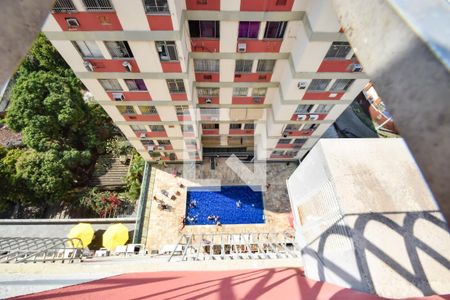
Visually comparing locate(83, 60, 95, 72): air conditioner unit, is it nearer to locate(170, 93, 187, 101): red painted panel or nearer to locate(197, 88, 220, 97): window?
locate(170, 93, 187, 101): red painted panel

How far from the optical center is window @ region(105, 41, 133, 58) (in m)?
11.4

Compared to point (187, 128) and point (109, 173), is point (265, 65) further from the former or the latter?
point (109, 173)

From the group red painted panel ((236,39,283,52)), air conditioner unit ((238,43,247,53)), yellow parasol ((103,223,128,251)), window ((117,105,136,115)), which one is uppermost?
red painted panel ((236,39,283,52))

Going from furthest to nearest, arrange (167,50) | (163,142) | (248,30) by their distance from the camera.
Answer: (163,142) < (248,30) < (167,50)

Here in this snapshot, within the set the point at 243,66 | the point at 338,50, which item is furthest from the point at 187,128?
the point at 338,50

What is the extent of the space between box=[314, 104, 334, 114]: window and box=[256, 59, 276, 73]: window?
4463mm

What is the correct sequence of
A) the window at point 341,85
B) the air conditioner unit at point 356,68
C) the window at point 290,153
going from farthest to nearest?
the window at point 290,153 → the window at point 341,85 → the air conditioner unit at point 356,68

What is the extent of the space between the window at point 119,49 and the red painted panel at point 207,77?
180 inches

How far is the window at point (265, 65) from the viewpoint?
47.0ft

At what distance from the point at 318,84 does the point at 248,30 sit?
213 inches

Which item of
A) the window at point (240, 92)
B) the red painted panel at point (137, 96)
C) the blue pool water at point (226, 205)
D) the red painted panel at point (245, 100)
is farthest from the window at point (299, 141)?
the red painted panel at point (137, 96)

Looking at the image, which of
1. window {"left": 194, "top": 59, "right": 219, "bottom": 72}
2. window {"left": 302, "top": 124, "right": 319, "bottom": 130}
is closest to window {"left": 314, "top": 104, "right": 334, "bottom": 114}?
window {"left": 302, "top": 124, "right": 319, "bottom": 130}

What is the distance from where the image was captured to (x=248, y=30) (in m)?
12.3

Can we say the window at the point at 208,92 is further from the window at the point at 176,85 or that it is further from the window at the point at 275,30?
the window at the point at 275,30
